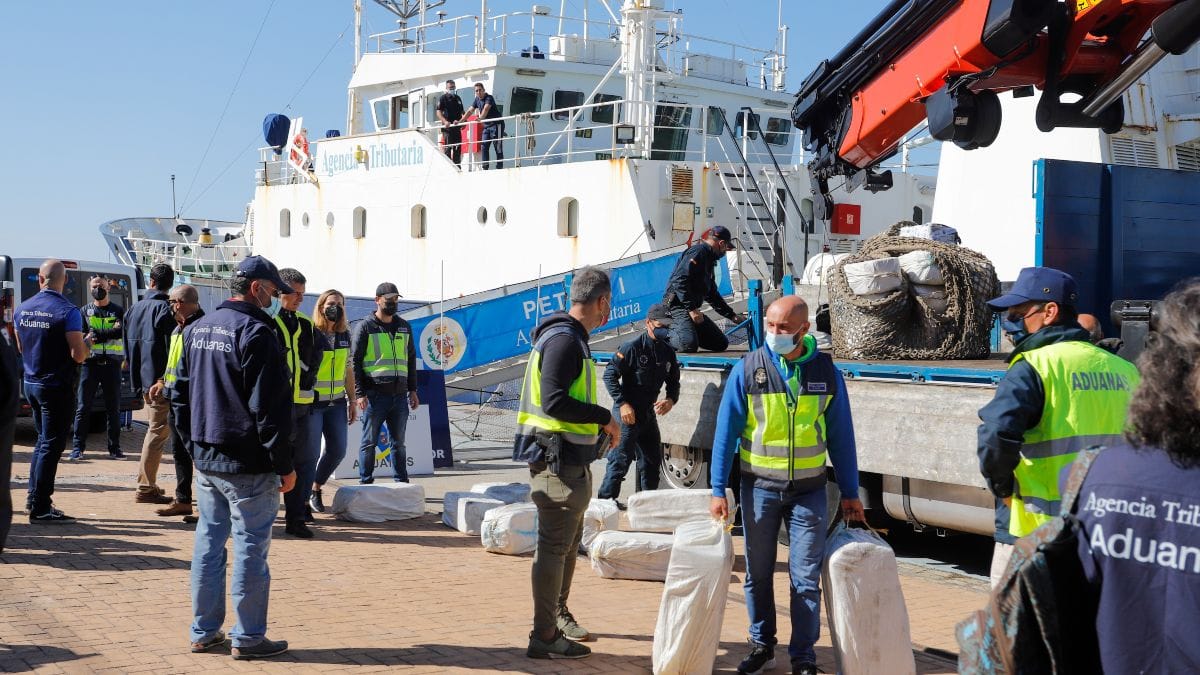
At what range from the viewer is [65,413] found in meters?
8.70

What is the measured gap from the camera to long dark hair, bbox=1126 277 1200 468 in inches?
82.7

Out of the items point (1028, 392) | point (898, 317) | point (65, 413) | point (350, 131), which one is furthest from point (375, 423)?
point (350, 131)

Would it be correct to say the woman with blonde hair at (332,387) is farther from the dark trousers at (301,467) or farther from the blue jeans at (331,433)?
the dark trousers at (301,467)

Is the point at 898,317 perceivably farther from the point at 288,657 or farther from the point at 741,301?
the point at 741,301

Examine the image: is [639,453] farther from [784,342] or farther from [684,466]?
[784,342]

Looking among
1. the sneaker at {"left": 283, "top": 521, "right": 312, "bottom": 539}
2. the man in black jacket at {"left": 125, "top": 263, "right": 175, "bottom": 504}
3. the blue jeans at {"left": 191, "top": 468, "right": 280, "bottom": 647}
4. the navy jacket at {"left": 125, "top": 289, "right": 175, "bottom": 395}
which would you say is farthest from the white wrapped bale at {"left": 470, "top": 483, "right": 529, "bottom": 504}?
the blue jeans at {"left": 191, "top": 468, "right": 280, "bottom": 647}

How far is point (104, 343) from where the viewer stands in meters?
12.4

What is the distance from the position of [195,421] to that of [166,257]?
27.9 metres

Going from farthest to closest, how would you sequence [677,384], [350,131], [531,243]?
[350,131] → [531,243] → [677,384]

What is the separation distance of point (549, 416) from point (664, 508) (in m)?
2.54

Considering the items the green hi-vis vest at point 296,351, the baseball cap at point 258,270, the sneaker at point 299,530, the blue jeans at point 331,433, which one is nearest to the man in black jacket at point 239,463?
the baseball cap at point 258,270

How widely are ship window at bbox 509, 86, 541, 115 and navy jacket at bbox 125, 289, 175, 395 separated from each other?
12.1 meters

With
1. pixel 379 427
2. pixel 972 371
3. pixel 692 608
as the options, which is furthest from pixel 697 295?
pixel 692 608

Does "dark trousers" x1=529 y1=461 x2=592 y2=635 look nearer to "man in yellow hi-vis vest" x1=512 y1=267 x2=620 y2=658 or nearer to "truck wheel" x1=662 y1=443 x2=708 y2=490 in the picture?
"man in yellow hi-vis vest" x1=512 y1=267 x2=620 y2=658
